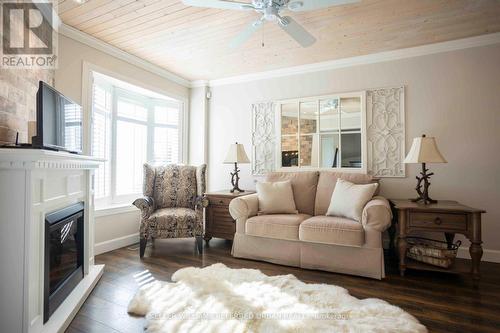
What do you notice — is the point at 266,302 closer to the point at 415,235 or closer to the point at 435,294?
the point at 435,294

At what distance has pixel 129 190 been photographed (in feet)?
13.3

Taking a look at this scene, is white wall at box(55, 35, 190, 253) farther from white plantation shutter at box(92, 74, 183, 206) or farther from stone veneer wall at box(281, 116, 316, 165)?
stone veneer wall at box(281, 116, 316, 165)

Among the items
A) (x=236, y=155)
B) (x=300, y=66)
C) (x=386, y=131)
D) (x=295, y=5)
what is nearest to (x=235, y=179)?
(x=236, y=155)

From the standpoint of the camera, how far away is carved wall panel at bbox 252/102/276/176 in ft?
13.7

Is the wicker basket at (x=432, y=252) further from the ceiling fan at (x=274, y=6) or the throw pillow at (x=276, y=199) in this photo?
the ceiling fan at (x=274, y=6)

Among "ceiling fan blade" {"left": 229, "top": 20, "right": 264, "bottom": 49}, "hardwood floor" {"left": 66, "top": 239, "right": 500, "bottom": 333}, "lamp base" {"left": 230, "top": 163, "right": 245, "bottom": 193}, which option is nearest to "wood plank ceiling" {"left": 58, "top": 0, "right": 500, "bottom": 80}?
"ceiling fan blade" {"left": 229, "top": 20, "right": 264, "bottom": 49}

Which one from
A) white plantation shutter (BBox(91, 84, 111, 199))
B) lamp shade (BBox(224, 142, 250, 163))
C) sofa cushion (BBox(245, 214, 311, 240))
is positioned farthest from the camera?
lamp shade (BBox(224, 142, 250, 163))

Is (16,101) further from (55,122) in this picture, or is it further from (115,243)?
(115,243)

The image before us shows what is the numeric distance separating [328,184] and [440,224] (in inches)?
46.9

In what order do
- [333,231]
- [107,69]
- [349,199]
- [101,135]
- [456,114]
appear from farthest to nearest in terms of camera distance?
[101,135] → [107,69] → [456,114] → [349,199] → [333,231]

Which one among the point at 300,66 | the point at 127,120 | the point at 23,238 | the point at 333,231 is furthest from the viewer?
the point at 127,120

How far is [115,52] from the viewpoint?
3406mm

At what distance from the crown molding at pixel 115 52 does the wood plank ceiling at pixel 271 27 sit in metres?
0.07

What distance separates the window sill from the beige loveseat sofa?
5.05 ft
